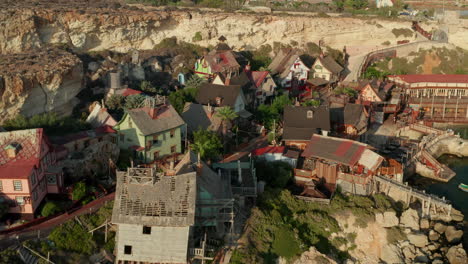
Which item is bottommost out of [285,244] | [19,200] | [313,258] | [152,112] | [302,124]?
[313,258]

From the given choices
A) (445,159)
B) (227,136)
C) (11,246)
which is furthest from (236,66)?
(11,246)

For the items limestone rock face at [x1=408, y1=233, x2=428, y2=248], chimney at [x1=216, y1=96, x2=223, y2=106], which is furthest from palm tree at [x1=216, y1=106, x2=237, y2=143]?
limestone rock face at [x1=408, y1=233, x2=428, y2=248]

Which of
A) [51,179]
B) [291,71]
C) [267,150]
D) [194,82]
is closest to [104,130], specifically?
[51,179]

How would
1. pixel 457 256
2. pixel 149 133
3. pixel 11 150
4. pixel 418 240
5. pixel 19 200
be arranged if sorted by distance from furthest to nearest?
pixel 149 133 → pixel 418 240 → pixel 457 256 → pixel 11 150 → pixel 19 200

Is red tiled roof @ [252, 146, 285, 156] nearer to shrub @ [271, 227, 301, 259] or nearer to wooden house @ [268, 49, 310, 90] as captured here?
shrub @ [271, 227, 301, 259]

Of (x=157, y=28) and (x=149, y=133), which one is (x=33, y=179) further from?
(x=157, y=28)

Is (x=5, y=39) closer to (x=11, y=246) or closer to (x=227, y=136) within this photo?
(x=227, y=136)
